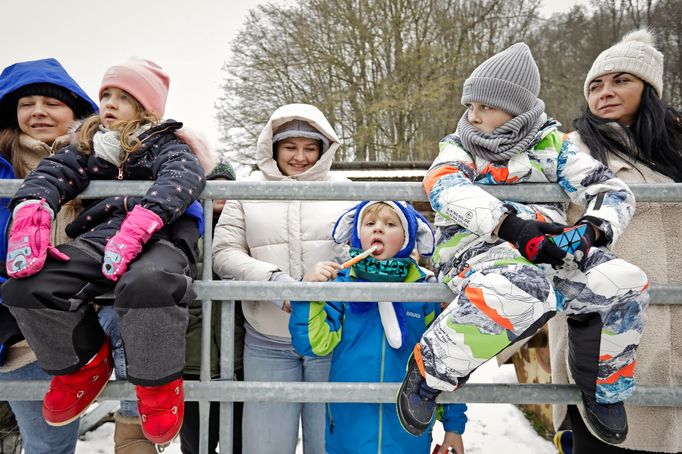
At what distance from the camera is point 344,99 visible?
16.2 meters

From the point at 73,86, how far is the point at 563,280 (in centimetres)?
206

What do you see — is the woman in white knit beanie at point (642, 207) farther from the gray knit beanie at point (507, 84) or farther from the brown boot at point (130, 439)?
the brown boot at point (130, 439)

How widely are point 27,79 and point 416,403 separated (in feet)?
6.37

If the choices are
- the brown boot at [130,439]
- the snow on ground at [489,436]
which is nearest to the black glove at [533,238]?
the brown boot at [130,439]

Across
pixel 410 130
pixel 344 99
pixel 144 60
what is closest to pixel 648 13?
pixel 410 130

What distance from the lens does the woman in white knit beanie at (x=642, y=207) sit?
1.71m

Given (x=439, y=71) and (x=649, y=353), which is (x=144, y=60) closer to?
(x=649, y=353)

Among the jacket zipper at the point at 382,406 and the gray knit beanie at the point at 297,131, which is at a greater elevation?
the gray knit beanie at the point at 297,131

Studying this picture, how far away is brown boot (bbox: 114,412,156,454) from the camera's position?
1967 millimetres

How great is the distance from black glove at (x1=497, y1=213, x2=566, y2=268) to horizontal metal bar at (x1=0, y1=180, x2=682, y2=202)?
6.8 inches

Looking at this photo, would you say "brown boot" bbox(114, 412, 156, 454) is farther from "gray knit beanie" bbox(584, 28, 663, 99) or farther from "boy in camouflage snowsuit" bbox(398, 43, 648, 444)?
"gray knit beanie" bbox(584, 28, 663, 99)

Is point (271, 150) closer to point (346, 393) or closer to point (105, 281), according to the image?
point (105, 281)

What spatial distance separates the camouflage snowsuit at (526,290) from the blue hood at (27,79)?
1.59 metres

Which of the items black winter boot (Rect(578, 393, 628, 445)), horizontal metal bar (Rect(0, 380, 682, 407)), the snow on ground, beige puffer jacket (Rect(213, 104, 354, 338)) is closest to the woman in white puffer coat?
beige puffer jacket (Rect(213, 104, 354, 338))
